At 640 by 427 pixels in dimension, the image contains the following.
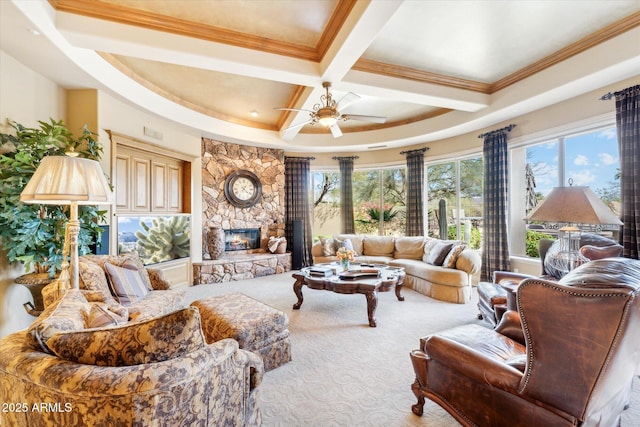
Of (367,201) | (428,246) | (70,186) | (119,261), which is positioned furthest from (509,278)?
(119,261)

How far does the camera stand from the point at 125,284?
2.59m

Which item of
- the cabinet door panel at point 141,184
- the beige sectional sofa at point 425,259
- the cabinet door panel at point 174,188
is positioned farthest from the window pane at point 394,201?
the cabinet door panel at point 141,184

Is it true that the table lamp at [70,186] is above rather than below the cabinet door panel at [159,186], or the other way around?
below

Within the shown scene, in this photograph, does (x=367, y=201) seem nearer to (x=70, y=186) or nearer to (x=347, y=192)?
(x=347, y=192)

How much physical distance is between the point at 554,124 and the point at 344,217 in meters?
4.26

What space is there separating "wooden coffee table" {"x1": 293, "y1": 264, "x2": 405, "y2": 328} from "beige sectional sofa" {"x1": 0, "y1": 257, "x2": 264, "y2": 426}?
7.17 ft

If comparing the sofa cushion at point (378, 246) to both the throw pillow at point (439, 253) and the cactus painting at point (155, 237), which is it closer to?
the throw pillow at point (439, 253)

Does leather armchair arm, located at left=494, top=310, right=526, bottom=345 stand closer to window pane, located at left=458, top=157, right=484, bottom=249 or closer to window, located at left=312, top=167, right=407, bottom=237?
window pane, located at left=458, top=157, right=484, bottom=249

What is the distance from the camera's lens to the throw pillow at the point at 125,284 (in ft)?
8.25

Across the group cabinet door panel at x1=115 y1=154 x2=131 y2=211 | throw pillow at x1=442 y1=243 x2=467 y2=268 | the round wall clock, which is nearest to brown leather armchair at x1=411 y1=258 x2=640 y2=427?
throw pillow at x1=442 y1=243 x2=467 y2=268

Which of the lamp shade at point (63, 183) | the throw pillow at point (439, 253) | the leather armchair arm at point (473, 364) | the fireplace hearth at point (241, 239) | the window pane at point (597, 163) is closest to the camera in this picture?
the leather armchair arm at point (473, 364)

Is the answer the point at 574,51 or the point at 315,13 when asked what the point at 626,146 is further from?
the point at 315,13

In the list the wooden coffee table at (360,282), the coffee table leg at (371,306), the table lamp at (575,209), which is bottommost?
the coffee table leg at (371,306)

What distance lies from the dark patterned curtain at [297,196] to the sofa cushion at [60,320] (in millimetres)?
5204
